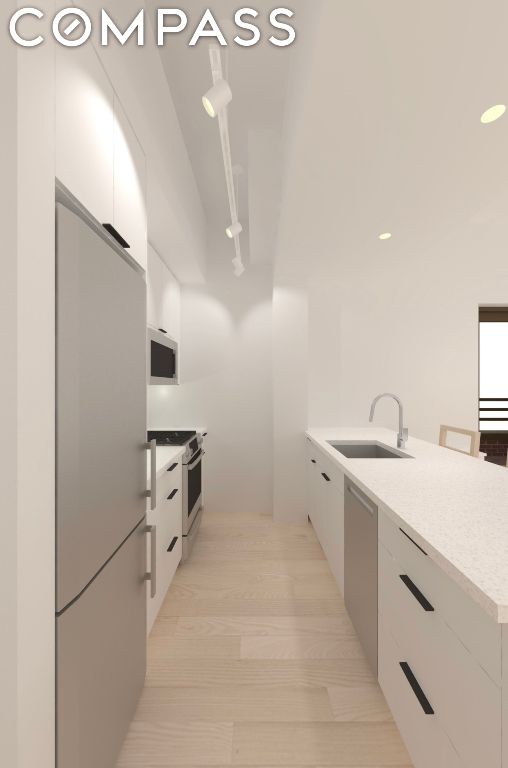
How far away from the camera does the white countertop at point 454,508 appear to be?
33.8 inches

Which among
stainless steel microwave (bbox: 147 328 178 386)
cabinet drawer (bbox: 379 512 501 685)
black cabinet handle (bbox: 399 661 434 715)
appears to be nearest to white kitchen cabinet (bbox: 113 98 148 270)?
stainless steel microwave (bbox: 147 328 178 386)

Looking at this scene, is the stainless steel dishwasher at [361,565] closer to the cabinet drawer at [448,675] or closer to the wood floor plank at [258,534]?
the cabinet drawer at [448,675]

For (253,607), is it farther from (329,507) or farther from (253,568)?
(329,507)

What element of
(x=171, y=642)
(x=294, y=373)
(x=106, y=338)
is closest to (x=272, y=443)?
(x=294, y=373)

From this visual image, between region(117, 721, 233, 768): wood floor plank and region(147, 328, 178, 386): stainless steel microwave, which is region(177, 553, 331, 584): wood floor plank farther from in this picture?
region(147, 328, 178, 386): stainless steel microwave

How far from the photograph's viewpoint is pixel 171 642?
199 centimetres

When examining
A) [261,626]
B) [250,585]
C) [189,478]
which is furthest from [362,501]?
[189,478]

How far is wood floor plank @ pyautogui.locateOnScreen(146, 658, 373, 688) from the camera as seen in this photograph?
1718mm

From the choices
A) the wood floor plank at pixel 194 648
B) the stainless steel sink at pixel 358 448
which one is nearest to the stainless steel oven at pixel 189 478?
the wood floor plank at pixel 194 648

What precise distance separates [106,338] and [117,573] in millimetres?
749

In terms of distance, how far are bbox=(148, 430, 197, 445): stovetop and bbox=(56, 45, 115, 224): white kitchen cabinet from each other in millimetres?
1923

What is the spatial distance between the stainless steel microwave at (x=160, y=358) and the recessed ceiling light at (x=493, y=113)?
6.53ft

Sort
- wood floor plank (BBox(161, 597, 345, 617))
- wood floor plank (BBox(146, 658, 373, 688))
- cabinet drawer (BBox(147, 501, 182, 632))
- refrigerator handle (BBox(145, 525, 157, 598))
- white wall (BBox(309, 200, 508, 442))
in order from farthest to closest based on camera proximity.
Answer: white wall (BBox(309, 200, 508, 442)) → wood floor plank (BBox(161, 597, 345, 617)) → cabinet drawer (BBox(147, 501, 182, 632)) → wood floor plank (BBox(146, 658, 373, 688)) → refrigerator handle (BBox(145, 525, 157, 598))

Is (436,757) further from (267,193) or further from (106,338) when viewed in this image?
(267,193)
